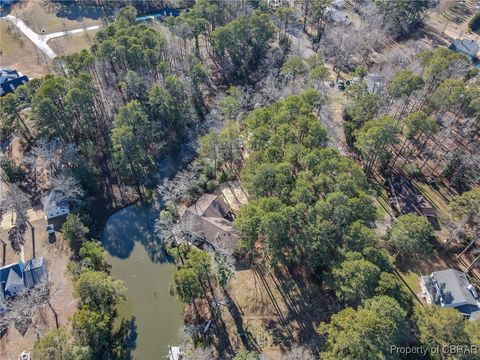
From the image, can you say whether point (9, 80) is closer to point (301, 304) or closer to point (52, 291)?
point (52, 291)

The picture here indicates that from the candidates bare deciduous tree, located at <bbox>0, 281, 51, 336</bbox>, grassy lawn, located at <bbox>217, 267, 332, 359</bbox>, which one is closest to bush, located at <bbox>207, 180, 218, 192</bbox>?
grassy lawn, located at <bbox>217, 267, 332, 359</bbox>

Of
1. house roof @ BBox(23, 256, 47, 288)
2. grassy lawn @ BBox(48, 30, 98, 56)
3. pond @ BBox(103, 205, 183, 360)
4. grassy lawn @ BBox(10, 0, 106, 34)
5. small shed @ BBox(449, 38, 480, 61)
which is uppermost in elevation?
small shed @ BBox(449, 38, 480, 61)

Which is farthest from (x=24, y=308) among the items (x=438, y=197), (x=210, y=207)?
(x=438, y=197)

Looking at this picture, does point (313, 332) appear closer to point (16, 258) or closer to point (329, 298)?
point (329, 298)

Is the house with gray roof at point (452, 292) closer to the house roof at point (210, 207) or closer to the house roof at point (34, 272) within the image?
the house roof at point (210, 207)

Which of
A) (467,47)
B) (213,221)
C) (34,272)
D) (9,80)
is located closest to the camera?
(34,272)

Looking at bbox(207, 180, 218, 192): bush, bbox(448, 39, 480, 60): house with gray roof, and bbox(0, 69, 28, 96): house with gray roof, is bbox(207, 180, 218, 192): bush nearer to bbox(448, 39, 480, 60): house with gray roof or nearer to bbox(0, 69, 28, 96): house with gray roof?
bbox(0, 69, 28, 96): house with gray roof
